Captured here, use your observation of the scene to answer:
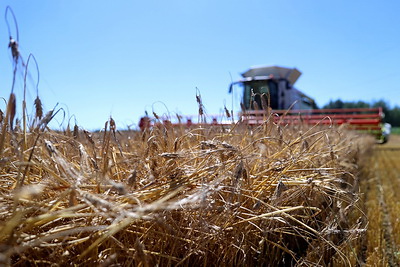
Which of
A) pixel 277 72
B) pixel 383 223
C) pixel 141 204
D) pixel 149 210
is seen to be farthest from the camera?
pixel 277 72

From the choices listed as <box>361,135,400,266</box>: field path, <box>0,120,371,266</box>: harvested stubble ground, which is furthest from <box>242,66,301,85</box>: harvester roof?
<box>0,120,371,266</box>: harvested stubble ground

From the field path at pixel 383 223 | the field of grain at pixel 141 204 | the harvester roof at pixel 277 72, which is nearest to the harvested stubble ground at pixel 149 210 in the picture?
the field of grain at pixel 141 204

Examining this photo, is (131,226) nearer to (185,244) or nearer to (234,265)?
(185,244)

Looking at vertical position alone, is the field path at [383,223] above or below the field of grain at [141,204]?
below

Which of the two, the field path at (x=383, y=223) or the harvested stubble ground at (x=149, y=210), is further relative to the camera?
the field path at (x=383, y=223)

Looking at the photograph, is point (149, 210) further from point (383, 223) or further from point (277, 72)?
point (277, 72)

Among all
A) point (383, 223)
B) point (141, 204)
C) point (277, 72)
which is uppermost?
point (277, 72)

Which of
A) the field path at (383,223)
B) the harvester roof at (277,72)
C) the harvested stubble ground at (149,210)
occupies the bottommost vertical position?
the field path at (383,223)

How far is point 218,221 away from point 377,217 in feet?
7.63

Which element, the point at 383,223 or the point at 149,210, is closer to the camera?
the point at 149,210

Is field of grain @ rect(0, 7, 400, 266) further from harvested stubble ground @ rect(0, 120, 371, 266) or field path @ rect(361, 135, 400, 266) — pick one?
field path @ rect(361, 135, 400, 266)

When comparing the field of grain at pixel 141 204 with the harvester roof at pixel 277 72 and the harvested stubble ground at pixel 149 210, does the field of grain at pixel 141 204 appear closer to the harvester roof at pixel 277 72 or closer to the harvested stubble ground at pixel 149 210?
the harvested stubble ground at pixel 149 210

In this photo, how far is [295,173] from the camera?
5.02ft

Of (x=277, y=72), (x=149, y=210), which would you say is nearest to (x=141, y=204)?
(x=149, y=210)
